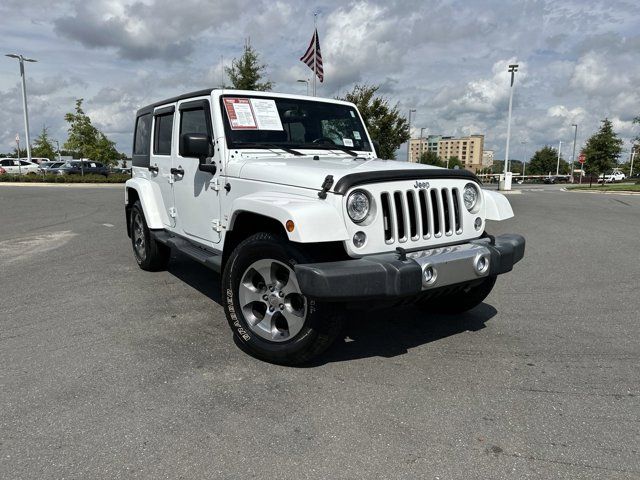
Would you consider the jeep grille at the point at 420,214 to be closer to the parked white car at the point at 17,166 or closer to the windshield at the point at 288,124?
the windshield at the point at 288,124

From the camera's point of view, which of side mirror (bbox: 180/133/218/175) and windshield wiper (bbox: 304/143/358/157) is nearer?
side mirror (bbox: 180/133/218/175)

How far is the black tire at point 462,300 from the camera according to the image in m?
4.08

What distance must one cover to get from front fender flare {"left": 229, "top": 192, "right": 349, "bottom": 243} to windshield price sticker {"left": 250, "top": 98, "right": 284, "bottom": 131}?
137cm

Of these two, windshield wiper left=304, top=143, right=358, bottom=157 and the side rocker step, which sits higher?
windshield wiper left=304, top=143, right=358, bottom=157

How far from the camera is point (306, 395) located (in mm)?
2969

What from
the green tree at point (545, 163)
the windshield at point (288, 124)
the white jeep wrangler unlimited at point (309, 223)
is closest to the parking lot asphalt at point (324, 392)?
the white jeep wrangler unlimited at point (309, 223)

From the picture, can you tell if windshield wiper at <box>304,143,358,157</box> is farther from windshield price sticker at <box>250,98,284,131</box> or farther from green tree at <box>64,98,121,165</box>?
green tree at <box>64,98,121,165</box>

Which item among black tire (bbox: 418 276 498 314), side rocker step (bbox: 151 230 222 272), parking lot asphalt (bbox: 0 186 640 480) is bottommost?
parking lot asphalt (bbox: 0 186 640 480)

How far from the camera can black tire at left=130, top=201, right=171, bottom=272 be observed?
19.1ft

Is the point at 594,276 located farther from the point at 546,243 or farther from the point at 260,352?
the point at 260,352

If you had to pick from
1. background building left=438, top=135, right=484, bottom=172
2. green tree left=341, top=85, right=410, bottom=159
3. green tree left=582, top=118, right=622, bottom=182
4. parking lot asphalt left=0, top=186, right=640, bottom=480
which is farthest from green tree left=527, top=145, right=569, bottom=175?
parking lot asphalt left=0, top=186, right=640, bottom=480

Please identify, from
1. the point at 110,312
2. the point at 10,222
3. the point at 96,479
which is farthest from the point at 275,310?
the point at 10,222

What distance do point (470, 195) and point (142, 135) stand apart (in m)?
4.26

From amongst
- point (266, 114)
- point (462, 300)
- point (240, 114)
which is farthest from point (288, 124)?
point (462, 300)
